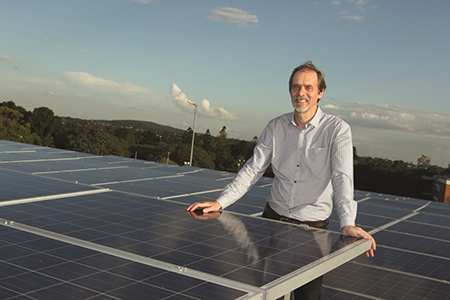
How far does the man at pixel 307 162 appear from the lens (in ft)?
19.9

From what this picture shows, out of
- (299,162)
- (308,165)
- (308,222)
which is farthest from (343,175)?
(308,222)

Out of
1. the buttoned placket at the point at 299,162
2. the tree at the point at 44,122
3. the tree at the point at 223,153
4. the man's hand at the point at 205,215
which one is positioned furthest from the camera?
the tree at the point at 223,153

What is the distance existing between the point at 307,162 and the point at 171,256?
101 inches

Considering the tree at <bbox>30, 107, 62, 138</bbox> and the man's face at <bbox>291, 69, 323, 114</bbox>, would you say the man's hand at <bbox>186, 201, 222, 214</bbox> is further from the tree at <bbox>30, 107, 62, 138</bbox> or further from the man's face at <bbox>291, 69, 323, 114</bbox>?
the tree at <bbox>30, 107, 62, 138</bbox>

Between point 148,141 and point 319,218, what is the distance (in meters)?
157

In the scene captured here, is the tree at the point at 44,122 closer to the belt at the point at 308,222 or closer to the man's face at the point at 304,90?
the belt at the point at 308,222

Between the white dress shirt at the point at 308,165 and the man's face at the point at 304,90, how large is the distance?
24 cm

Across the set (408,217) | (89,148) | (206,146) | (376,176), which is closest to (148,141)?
(206,146)

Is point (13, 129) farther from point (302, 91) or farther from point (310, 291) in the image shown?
point (310, 291)

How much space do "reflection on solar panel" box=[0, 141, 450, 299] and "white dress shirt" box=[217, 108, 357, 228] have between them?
17.7 inches

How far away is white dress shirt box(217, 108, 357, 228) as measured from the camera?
6145 millimetres

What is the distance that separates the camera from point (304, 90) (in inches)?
245

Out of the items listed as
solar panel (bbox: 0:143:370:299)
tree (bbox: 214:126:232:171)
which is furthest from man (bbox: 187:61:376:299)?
tree (bbox: 214:126:232:171)

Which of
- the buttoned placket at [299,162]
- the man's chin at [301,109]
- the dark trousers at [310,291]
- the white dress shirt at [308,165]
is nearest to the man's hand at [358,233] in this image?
the white dress shirt at [308,165]
